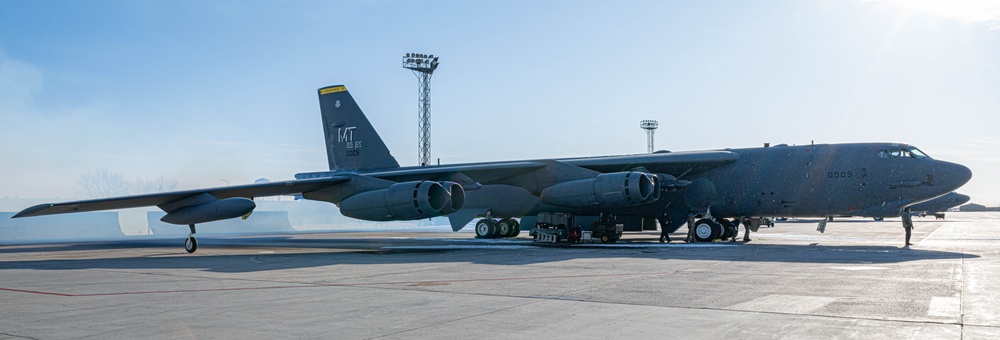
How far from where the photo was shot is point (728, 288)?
1083cm

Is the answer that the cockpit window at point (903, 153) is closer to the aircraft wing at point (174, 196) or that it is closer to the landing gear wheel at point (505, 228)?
the landing gear wheel at point (505, 228)

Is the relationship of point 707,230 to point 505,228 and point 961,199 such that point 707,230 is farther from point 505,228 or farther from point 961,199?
point 961,199

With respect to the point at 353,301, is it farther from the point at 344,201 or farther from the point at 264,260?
the point at 344,201

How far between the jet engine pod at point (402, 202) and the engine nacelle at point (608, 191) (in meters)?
4.34

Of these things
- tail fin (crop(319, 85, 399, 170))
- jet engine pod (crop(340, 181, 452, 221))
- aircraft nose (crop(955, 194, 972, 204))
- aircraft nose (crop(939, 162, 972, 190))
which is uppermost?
tail fin (crop(319, 85, 399, 170))

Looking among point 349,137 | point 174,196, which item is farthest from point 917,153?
point 174,196

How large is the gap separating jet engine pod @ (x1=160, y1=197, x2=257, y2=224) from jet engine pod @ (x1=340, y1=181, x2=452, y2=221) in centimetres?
289

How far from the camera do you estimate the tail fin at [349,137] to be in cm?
3091

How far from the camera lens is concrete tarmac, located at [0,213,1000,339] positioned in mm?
7316

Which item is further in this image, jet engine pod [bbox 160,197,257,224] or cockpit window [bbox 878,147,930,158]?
cockpit window [bbox 878,147,930,158]

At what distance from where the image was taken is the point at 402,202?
21.2m

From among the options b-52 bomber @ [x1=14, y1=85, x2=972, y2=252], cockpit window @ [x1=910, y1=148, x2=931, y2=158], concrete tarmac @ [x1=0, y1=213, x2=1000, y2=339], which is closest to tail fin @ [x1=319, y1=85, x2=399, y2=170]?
b-52 bomber @ [x1=14, y1=85, x2=972, y2=252]

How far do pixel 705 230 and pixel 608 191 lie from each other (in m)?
4.69

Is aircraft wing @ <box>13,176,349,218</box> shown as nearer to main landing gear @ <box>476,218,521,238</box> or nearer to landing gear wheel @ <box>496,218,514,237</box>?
main landing gear @ <box>476,218,521,238</box>
